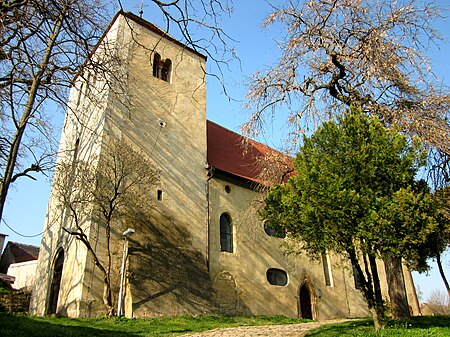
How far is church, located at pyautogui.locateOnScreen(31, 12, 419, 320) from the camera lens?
13.4m

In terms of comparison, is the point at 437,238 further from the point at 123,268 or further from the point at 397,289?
the point at 123,268

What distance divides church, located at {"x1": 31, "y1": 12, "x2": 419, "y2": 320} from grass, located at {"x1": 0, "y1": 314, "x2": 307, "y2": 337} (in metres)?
1.05

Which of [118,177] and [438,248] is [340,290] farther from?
[118,177]

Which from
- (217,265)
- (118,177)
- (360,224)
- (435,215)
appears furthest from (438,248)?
(118,177)

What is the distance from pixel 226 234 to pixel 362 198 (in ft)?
32.4

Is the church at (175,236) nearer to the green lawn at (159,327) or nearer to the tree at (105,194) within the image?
the tree at (105,194)

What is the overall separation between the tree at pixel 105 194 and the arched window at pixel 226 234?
4.29 meters

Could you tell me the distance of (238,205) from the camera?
1859cm

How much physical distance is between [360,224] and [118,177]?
8573 millimetres

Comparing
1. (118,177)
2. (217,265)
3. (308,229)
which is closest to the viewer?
(308,229)

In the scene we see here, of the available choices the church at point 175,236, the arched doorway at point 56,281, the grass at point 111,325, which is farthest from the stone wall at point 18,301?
the grass at point 111,325

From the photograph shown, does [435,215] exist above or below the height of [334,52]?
below

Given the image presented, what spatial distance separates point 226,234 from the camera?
58.3 ft

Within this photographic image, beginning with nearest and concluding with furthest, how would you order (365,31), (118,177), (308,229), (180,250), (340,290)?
(308,229)
(365,31)
(118,177)
(180,250)
(340,290)
